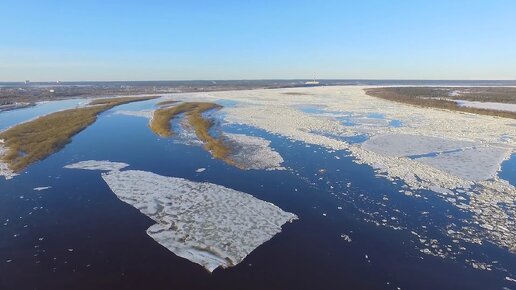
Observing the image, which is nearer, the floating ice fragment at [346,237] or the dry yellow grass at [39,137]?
the floating ice fragment at [346,237]

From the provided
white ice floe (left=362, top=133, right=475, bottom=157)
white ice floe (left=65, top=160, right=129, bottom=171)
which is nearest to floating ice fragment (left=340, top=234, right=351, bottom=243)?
white ice floe (left=362, top=133, right=475, bottom=157)

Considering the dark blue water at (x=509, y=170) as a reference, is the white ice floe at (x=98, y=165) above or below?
above

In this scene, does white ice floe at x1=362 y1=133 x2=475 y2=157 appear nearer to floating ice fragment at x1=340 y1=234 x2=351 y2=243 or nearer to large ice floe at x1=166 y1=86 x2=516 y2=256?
large ice floe at x1=166 y1=86 x2=516 y2=256

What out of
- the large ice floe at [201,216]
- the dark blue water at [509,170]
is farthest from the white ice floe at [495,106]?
the large ice floe at [201,216]

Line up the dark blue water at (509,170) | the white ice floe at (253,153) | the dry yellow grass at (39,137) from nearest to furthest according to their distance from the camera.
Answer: the dark blue water at (509,170) → the white ice floe at (253,153) → the dry yellow grass at (39,137)

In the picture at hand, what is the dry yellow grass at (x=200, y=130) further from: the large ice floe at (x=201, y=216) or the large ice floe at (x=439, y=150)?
the large ice floe at (x=201, y=216)

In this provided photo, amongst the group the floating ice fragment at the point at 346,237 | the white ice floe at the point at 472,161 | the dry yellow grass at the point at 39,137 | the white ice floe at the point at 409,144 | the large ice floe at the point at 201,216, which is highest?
the dry yellow grass at the point at 39,137

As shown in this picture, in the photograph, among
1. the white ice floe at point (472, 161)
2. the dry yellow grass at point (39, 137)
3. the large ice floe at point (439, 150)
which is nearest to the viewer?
the large ice floe at point (439, 150)

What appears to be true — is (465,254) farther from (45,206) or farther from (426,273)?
(45,206)

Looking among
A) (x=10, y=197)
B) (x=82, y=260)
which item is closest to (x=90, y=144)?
(x=10, y=197)
